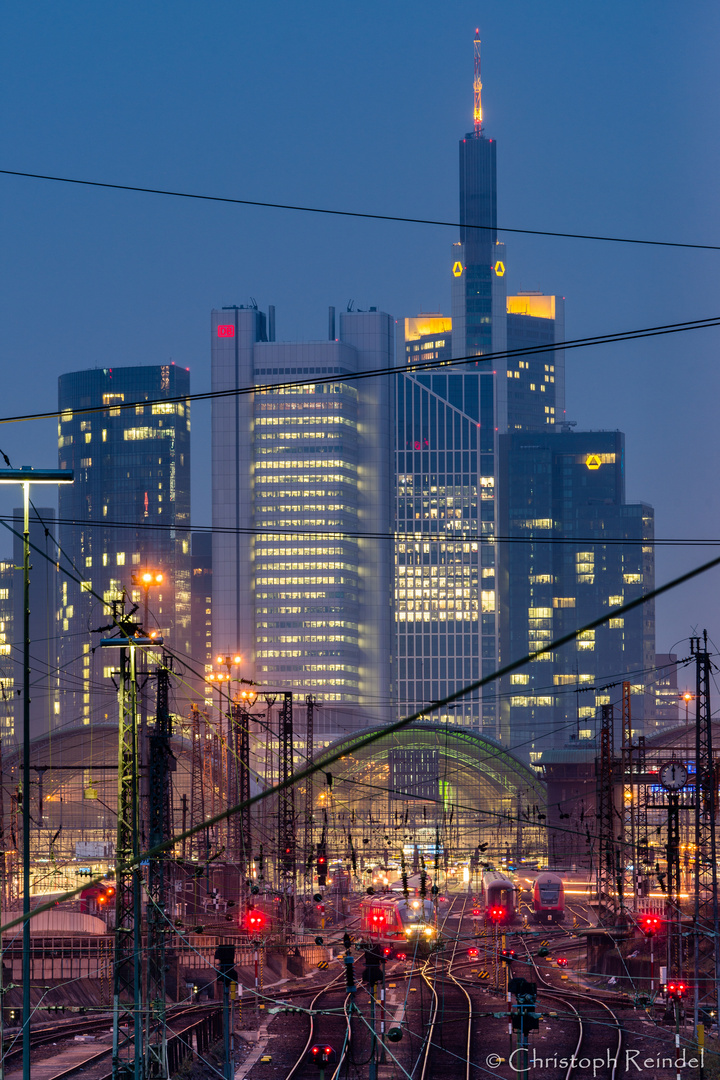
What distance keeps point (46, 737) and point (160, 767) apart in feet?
287

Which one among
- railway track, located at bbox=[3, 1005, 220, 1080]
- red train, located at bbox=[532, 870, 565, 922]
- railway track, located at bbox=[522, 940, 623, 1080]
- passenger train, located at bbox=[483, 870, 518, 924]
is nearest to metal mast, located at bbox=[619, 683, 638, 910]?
red train, located at bbox=[532, 870, 565, 922]

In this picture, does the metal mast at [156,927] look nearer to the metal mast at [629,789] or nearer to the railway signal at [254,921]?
the railway signal at [254,921]

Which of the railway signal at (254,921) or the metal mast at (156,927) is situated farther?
the railway signal at (254,921)

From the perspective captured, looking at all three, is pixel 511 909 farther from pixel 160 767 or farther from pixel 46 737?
pixel 46 737

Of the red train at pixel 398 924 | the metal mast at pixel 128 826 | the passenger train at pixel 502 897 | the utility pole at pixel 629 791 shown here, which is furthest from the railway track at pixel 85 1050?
the passenger train at pixel 502 897

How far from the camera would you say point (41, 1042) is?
42.2 metres

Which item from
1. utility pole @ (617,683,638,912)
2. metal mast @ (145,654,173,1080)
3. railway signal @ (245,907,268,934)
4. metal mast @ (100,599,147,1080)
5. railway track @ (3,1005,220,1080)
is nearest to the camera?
metal mast @ (100,599,147,1080)

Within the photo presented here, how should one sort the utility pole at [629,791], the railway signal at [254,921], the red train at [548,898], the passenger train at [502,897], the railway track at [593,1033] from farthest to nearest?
the red train at [548,898], the passenger train at [502,897], the utility pole at [629,791], the railway signal at [254,921], the railway track at [593,1033]

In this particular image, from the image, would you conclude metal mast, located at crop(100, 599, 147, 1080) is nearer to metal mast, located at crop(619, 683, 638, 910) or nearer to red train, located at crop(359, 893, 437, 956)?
metal mast, located at crop(619, 683, 638, 910)

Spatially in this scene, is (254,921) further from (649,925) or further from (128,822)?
(128,822)

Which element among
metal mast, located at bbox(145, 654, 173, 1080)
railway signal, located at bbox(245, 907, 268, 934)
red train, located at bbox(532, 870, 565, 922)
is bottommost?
red train, located at bbox(532, 870, 565, 922)

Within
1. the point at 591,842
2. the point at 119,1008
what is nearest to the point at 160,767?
the point at 119,1008

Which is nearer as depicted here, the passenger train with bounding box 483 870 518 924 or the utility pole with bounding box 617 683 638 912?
the utility pole with bounding box 617 683 638 912

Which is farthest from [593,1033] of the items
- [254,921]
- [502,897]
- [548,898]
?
[548,898]
